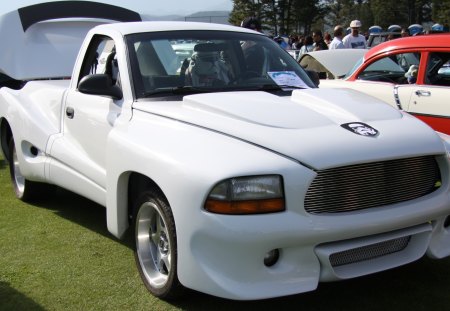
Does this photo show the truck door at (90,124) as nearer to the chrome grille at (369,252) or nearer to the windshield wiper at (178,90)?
the windshield wiper at (178,90)

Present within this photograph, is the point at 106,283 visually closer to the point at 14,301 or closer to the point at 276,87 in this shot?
the point at 14,301

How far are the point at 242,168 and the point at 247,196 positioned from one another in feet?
0.48

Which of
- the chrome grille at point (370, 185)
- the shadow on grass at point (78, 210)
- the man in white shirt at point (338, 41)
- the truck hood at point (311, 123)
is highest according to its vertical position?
the truck hood at point (311, 123)

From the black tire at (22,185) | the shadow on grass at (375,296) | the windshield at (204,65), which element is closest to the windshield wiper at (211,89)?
the windshield at (204,65)

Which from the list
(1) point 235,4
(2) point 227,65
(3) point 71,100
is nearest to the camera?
(2) point 227,65

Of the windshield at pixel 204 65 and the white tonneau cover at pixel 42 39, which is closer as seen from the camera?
the windshield at pixel 204 65

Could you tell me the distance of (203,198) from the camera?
2727 mm

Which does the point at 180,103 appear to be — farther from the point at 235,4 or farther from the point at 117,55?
the point at 235,4

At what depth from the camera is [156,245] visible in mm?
3492

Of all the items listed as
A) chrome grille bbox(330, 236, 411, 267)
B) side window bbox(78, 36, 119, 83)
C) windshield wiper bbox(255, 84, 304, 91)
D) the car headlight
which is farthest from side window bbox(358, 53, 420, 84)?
the car headlight

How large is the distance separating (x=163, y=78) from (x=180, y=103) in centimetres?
42

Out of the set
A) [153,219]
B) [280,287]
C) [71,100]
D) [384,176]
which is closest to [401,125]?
[384,176]

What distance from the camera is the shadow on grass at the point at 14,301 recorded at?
132 inches

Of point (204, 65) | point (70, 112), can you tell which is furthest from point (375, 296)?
point (70, 112)
